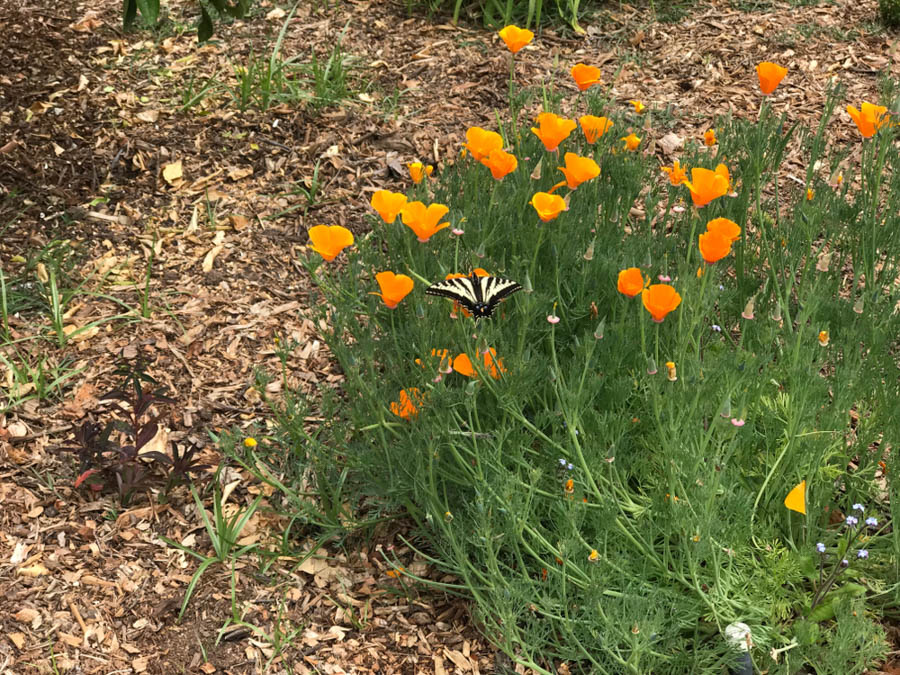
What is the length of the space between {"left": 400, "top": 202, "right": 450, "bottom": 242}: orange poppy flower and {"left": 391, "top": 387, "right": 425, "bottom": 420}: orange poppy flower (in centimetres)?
43

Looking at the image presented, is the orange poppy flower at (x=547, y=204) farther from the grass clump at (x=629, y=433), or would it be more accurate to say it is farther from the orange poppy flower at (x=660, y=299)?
the orange poppy flower at (x=660, y=299)

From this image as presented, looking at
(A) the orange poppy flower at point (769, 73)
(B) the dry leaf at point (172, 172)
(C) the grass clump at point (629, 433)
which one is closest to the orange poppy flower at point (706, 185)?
(C) the grass clump at point (629, 433)

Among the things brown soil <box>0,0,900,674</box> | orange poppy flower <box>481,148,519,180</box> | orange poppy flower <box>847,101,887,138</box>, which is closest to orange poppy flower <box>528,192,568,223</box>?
orange poppy flower <box>481,148,519,180</box>

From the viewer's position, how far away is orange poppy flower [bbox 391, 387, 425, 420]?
98.7 inches

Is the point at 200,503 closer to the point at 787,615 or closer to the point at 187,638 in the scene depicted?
the point at 187,638

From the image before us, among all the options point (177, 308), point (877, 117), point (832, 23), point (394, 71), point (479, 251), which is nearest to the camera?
point (479, 251)

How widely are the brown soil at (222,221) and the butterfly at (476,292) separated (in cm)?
103

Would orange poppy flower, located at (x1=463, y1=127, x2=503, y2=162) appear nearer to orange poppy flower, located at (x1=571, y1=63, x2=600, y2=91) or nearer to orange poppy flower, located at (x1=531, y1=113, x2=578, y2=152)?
orange poppy flower, located at (x1=531, y1=113, x2=578, y2=152)

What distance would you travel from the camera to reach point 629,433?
2.78 m

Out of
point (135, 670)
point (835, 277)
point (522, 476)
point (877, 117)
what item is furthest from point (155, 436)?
point (877, 117)

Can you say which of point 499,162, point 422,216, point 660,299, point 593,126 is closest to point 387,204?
point 422,216

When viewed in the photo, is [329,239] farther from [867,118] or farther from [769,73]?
[867,118]

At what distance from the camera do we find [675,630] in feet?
7.49

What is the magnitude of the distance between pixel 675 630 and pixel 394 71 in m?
3.68
